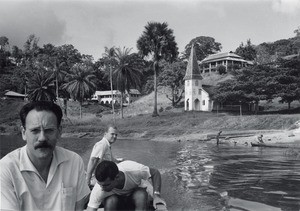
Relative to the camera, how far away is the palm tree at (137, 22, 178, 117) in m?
53.8

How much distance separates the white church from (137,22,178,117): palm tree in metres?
6.66

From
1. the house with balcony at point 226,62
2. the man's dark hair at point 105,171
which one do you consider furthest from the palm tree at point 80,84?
the man's dark hair at point 105,171

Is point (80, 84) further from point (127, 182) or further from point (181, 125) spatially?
point (127, 182)

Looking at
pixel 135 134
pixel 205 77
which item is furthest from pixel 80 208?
pixel 205 77

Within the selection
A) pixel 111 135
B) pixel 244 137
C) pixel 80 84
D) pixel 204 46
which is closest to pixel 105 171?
pixel 111 135

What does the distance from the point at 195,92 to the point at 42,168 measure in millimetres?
57103

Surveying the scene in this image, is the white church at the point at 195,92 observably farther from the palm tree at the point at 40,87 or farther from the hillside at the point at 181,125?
the palm tree at the point at 40,87

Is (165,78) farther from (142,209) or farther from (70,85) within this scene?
(142,209)

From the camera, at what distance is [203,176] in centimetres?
1324

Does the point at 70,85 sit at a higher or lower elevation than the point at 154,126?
higher

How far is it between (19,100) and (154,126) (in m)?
43.2

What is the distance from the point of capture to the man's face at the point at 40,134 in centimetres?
263

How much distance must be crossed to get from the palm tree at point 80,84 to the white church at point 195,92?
68.6ft

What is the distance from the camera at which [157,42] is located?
53.8 metres
